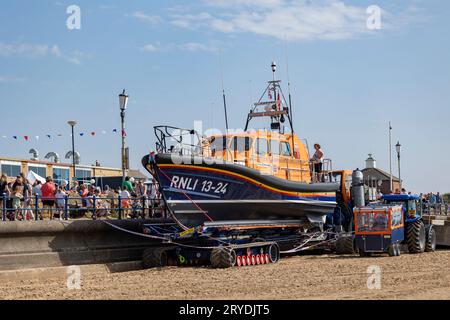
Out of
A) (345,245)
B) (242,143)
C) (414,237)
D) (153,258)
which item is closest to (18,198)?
(153,258)

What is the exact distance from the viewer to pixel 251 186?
18500 millimetres

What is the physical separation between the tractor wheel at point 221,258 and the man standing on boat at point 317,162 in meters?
5.38

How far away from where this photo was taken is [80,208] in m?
17.6

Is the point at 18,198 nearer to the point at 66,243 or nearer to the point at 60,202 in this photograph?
the point at 66,243

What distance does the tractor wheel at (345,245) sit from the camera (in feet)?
70.8

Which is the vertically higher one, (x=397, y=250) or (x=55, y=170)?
(x=55, y=170)

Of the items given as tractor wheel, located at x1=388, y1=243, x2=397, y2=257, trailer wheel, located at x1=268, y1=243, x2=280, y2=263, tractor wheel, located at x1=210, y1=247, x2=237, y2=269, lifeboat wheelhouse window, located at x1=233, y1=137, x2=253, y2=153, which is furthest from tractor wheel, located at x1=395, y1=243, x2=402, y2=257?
tractor wheel, located at x1=210, y1=247, x2=237, y2=269

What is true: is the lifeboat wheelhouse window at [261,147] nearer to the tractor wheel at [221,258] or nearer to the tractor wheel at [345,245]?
the tractor wheel at [221,258]

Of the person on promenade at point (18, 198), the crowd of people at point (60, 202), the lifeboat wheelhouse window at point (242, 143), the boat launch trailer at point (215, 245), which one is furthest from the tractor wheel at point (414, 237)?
the person on promenade at point (18, 198)

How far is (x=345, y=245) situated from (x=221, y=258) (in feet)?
18.3
